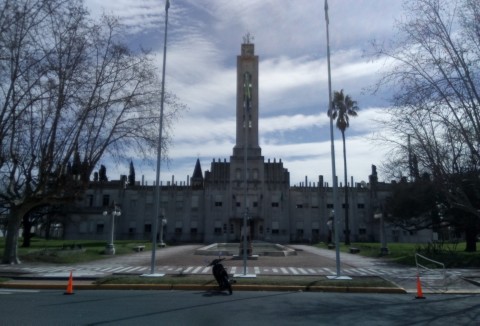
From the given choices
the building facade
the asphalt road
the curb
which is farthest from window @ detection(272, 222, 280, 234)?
the asphalt road

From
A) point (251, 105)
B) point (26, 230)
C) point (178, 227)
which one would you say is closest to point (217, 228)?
point (178, 227)

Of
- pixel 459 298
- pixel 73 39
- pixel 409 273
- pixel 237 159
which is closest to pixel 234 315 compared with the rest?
pixel 459 298

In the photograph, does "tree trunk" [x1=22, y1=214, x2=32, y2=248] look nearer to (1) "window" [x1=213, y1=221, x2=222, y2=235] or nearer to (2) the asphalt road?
(1) "window" [x1=213, y1=221, x2=222, y2=235]

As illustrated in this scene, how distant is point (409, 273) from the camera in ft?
63.7

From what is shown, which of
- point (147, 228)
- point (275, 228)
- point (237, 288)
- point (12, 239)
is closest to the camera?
point (237, 288)

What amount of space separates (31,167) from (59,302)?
1309 centimetres

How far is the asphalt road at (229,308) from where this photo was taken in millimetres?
9398

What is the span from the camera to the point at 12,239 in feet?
75.7

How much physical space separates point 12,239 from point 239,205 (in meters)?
52.0

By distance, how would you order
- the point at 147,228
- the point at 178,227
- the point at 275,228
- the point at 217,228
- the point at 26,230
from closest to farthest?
the point at 26,230
the point at 275,228
the point at 217,228
the point at 178,227
the point at 147,228

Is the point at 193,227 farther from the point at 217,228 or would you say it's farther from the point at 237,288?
the point at 237,288

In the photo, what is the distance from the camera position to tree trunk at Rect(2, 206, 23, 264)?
898 inches

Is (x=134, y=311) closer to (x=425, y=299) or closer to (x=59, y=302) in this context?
(x=59, y=302)

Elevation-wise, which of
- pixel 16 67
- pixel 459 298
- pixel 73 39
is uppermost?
pixel 73 39
